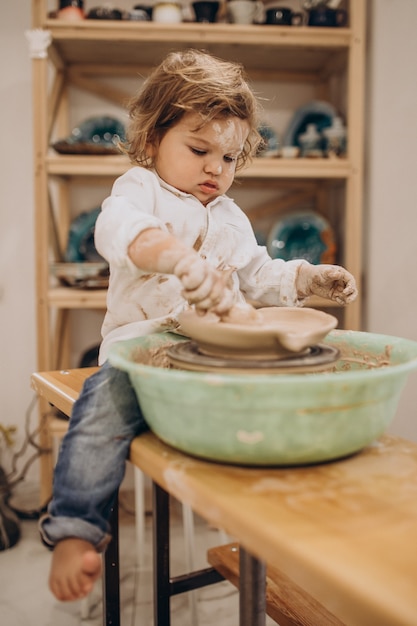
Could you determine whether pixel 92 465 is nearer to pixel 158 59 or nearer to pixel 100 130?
pixel 100 130

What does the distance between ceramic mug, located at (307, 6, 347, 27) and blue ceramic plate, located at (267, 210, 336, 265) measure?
700 millimetres

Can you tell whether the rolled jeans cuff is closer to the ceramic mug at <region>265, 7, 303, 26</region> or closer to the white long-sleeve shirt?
the white long-sleeve shirt

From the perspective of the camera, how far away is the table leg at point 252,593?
0.73m

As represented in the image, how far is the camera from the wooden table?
0.45 m

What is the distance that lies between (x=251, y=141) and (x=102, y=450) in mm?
836

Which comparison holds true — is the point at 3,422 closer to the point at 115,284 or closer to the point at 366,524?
the point at 115,284

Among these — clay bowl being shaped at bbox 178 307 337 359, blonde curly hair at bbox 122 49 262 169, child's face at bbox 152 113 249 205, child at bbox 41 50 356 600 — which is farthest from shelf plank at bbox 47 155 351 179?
clay bowl being shaped at bbox 178 307 337 359

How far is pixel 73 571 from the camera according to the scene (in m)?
0.69

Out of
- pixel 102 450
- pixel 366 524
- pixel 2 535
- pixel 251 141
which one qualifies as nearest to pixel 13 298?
pixel 2 535

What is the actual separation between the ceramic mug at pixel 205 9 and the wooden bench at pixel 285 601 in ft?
5.87

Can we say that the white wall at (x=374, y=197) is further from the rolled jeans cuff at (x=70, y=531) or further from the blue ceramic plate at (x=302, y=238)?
the rolled jeans cuff at (x=70, y=531)

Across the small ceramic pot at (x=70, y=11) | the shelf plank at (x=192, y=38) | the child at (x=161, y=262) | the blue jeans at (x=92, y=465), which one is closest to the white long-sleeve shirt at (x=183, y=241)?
the child at (x=161, y=262)

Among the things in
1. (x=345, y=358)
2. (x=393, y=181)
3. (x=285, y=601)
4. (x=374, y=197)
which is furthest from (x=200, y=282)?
(x=374, y=197)

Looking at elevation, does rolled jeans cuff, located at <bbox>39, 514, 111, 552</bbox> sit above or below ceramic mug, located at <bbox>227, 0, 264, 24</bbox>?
below
